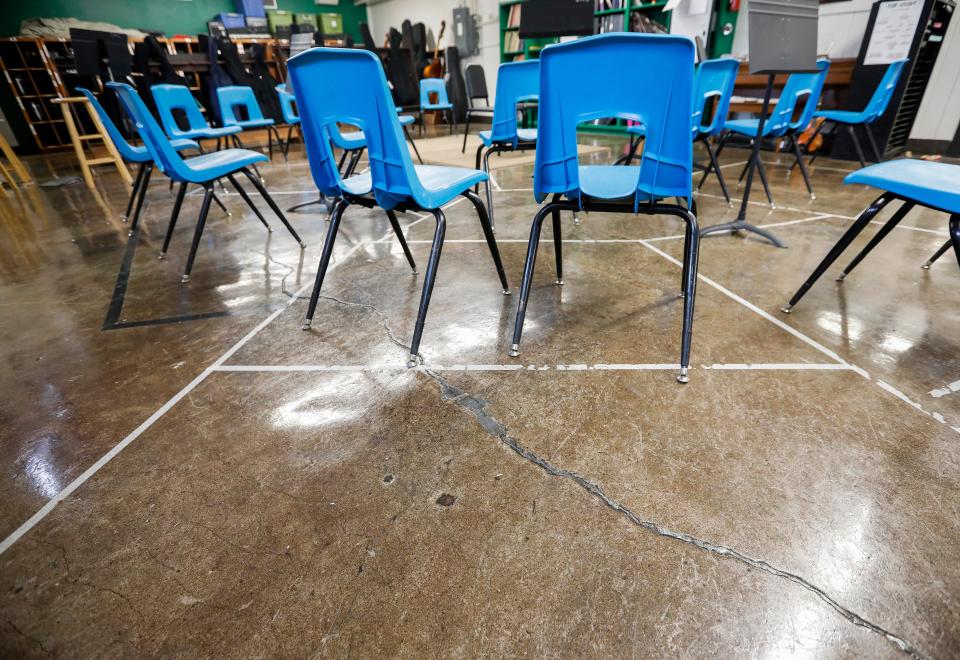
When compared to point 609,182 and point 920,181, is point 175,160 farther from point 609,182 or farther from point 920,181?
point 920,181

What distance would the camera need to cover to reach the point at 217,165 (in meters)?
2.08

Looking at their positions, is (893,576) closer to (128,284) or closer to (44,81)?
(128,284)

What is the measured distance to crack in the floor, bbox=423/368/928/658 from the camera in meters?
0.72

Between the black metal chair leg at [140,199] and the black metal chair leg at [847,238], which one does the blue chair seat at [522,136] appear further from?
the black metal chair leg at [140,199]

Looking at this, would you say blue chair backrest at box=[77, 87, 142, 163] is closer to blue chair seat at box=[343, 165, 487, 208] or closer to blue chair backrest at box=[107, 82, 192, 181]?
blue chair backrest at box=[107, 82, 192, 181]

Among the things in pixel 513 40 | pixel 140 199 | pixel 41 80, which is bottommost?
pixel 140 199

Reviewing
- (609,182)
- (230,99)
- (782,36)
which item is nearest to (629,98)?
(609,182)

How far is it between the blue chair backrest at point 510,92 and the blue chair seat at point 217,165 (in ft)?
4.18

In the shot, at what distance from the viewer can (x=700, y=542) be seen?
2.80 feet

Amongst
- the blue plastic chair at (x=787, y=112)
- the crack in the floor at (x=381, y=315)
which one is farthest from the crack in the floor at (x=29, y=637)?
the blue plastic chair at (x=787, y=112)

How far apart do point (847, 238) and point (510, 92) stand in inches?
69.9

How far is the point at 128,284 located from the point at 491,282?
1.77 m

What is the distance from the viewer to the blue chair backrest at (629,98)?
105 centimetres

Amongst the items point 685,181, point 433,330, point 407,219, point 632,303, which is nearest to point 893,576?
point 685,181
